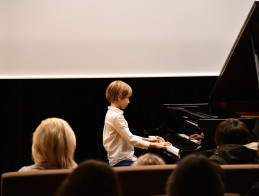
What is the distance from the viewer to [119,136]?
11.6ft

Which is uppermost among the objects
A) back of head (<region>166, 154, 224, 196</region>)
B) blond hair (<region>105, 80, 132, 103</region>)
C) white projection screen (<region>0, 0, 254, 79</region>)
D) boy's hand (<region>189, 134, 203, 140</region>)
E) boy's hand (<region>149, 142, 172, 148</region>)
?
white projection screen (<region>0, 0, 254, 79</region>)

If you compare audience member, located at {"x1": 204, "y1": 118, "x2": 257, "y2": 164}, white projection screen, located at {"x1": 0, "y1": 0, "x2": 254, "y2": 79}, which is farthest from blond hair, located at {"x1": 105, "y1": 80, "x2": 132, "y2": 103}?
white projection screen, located at {"x1": 0, "y1": 0, "x2": 254, "y2": 79}

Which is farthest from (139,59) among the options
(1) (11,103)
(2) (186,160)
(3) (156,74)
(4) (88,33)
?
(2) (186,160)

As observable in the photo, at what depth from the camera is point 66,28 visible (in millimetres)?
5086

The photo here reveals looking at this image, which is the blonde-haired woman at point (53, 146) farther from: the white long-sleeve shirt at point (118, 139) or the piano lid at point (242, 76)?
the piano lid at point (242, 76)

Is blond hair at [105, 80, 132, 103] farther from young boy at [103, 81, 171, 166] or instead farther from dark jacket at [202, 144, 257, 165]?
dark jacket at [202, 144, 257, 165]

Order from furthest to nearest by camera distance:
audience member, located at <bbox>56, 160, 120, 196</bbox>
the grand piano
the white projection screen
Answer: the white projection screen, the grand piano, audience member, located at <bbox>56, 160, 120, 196</bbox>

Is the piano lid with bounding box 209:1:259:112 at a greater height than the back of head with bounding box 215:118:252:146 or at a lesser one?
greater

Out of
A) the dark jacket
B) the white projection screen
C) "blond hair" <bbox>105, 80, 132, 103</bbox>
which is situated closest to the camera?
the dark jacket

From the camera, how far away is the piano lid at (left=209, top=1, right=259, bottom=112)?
3205mm

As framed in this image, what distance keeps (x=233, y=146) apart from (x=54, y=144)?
1.11 metres

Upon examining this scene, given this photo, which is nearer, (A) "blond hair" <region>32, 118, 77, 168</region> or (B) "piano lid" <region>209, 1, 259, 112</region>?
(A) "blond hair" <region>32, 118, 77, 168</region>

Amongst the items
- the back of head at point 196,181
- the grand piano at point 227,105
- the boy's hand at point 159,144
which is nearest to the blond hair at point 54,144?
the back of head at point 196,181

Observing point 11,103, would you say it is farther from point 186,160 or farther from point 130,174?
point 186,160
